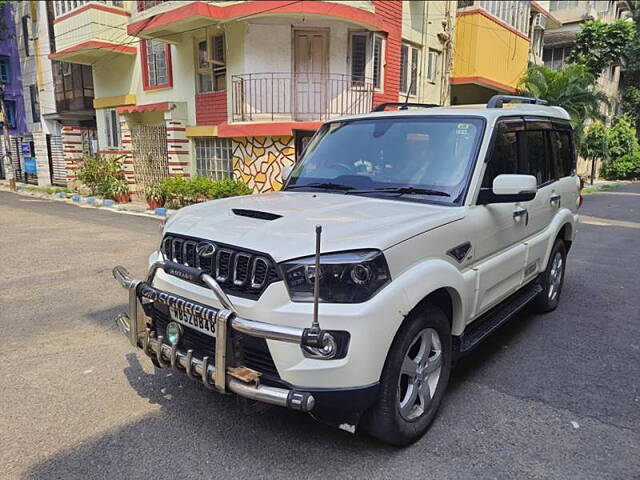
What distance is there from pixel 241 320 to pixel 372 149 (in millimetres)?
1953

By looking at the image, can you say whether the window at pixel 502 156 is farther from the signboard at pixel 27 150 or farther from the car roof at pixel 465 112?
the signboard at pixel 27 150

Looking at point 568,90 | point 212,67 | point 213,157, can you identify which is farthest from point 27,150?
point 568,90

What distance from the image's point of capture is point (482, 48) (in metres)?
17.7

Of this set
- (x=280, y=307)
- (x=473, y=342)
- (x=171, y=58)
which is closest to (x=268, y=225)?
(x=280, y=307)

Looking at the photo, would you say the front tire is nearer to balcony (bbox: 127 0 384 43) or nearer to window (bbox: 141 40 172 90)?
balcony (bbox: 127 0 384 43)

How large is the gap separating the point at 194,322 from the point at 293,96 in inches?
465

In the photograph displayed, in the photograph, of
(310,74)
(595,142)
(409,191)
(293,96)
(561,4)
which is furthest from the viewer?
(561,4)

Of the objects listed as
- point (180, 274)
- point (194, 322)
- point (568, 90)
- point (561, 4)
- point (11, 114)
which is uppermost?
point (561, 4)

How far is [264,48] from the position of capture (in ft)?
44.0

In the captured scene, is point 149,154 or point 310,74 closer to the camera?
point 310,74

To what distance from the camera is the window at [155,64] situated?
1620 centimetres

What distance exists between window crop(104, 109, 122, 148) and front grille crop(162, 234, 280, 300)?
57.6 ft

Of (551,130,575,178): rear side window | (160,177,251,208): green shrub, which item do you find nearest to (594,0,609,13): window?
(160,177,251,208): green shrub

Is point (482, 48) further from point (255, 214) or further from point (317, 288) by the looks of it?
point (317, 288)
